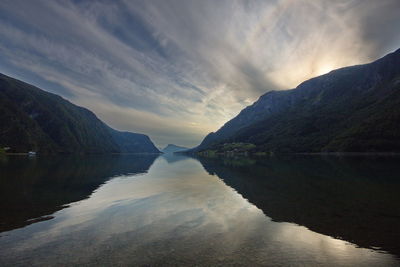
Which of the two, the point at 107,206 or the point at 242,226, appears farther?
the point at 107,206

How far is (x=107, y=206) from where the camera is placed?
27156 mm

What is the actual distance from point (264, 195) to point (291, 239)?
18118 millimetres

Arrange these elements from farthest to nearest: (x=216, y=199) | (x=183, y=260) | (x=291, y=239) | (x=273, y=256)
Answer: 1. (x=216, y=199)
2. (x=291, y=239)
3. (x=273, y=256)
4. (x=183, y=260)

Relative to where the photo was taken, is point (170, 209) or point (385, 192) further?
point (385, 192)

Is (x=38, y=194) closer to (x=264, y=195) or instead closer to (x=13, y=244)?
(x=13, y=244)

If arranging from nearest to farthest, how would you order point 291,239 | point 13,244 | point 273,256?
point 273,256, point 13,244, point 291,239

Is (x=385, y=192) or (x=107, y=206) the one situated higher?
(x=385, y=192)

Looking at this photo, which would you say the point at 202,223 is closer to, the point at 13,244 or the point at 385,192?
the point at 13,244

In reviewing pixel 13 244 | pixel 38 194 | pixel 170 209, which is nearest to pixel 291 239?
pixel 170 209

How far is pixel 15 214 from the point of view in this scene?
21828 millimetres

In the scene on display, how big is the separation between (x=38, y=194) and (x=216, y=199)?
84.7ft

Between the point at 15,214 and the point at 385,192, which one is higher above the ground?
the point at 385,192

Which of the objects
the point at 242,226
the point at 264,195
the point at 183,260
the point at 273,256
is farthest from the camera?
the point at 264,195

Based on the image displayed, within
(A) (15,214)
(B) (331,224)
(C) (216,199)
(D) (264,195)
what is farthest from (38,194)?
(B) (331,224)
